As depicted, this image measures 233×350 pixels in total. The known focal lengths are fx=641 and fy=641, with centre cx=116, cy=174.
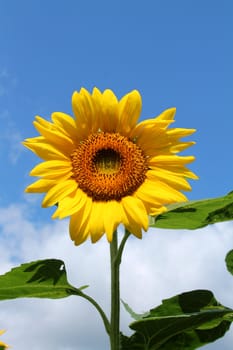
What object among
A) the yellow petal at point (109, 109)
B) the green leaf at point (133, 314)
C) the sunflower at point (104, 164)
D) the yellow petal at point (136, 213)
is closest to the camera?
the yellow petal at point (136, 213)

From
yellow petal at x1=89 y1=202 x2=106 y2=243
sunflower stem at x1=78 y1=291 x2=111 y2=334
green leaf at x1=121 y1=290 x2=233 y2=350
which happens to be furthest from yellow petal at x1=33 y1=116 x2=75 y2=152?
green leaf at x1=121 y1=290 x2=233 y2=350

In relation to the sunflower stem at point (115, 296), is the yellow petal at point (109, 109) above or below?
above

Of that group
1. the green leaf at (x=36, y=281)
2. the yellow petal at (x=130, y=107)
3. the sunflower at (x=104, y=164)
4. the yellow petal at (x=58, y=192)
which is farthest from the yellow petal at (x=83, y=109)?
the green leaf at (x=36, y=281)

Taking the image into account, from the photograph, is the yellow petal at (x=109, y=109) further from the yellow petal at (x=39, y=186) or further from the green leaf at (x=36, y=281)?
the green leaf at (x=36, y=281)

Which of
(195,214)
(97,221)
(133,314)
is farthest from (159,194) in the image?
(133,314)

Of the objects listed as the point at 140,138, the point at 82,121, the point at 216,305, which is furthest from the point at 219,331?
the point at 82,121

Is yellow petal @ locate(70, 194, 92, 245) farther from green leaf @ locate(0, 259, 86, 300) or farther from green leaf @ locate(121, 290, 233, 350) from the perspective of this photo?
green leaf @ locate(121, 290, 233, 350)

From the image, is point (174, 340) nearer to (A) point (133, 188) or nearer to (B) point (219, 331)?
(B) point (219, 331)
